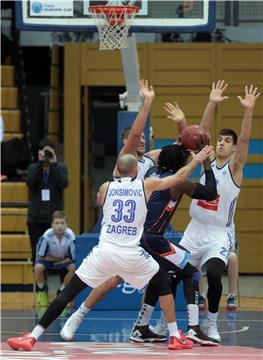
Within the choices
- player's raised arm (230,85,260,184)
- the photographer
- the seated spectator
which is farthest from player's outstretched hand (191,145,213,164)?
the photographer

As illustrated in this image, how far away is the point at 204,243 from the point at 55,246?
348 cm

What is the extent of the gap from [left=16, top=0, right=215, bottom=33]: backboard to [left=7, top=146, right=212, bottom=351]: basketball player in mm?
→ 3321

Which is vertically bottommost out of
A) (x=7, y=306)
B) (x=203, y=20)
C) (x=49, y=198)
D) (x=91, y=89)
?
(x=7, y=306)

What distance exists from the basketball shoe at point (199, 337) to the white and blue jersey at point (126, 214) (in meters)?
1.06

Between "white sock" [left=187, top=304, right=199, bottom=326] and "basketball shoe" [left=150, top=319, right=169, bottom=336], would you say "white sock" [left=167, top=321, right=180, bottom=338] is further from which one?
"basketball shoe" [left=150, top=319, right=169, bottom=336]

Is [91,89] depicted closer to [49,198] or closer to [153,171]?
[49,198]

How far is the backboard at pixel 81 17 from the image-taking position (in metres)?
12.1

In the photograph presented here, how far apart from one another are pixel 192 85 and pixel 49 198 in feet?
11.7

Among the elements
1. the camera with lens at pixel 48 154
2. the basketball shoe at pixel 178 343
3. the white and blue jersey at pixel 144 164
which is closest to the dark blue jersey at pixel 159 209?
the basketball shoe at pixel 178 343

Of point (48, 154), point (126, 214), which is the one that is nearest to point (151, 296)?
point (126, 214)

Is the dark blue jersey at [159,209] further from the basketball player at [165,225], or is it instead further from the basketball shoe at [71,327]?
the basketball shoe at [71,327]

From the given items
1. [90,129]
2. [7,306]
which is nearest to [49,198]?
[7,306]

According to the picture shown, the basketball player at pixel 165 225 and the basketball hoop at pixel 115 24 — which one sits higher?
the basketball hoop at pixel 115 24

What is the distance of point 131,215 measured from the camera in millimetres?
9062
